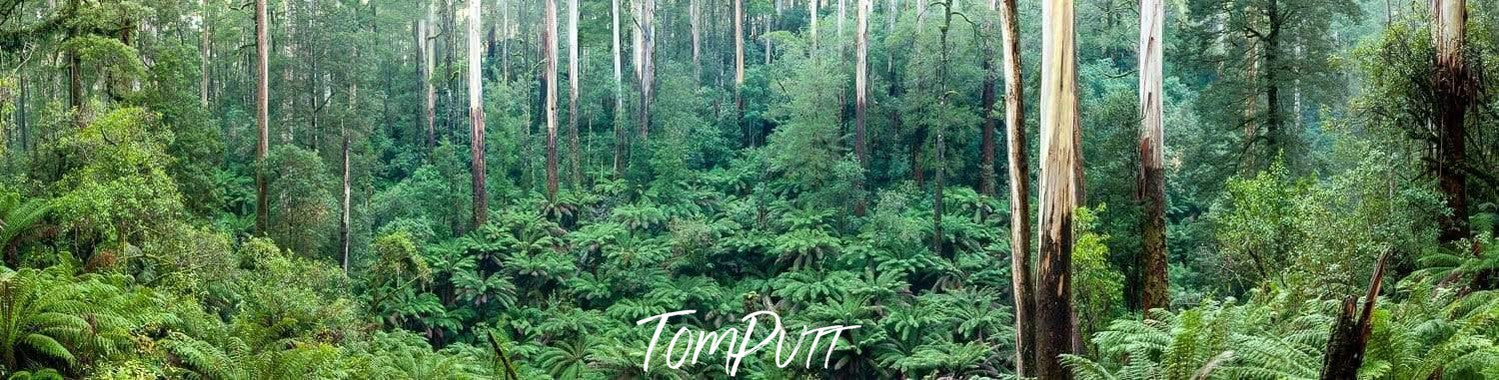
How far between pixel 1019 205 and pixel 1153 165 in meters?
4.83

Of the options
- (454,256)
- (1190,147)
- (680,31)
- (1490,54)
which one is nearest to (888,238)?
(1190,147)

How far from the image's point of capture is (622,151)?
1166 inches

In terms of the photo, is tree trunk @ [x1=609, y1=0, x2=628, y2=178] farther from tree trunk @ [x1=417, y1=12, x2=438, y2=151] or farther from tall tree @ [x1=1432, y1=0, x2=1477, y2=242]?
tall tree @ [x1=1432, y1=0, x2=1477, y2=242]

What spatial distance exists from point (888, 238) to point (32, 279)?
54.1ft

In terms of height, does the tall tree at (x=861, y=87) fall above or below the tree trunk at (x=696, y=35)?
below

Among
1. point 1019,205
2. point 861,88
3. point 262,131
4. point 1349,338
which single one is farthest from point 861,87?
point 1349,338

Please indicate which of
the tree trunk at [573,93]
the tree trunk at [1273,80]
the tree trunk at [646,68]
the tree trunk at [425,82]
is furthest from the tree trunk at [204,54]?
the tree trunk at [1273,80]

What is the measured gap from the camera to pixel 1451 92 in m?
10.5

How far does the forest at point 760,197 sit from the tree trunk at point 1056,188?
0.10ft

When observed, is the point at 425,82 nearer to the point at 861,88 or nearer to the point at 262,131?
the point at 861,88

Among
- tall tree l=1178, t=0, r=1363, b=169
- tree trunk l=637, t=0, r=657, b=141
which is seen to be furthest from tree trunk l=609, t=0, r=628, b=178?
tall tree l=1178, t=0, r=1363, b=169

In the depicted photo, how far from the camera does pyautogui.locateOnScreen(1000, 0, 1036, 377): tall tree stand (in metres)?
8.94

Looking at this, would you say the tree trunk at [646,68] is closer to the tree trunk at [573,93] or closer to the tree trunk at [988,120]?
the tree trunk at [573,93]

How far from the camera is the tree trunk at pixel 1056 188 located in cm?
866
